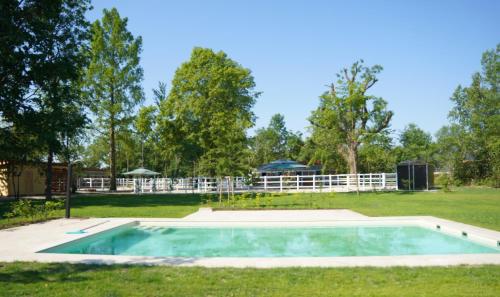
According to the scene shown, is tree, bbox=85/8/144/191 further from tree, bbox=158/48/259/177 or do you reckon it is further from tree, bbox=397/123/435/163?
tree, bbox=397/123/435/163

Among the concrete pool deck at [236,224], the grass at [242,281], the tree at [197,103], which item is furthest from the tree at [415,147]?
the grass at [242,281]

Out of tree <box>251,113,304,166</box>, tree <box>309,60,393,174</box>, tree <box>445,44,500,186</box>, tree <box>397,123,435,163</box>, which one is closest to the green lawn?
tree <box>309,60,393,174</box>

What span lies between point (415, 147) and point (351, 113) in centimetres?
3908

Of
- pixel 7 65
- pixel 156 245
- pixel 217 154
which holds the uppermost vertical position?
pixel 7 65

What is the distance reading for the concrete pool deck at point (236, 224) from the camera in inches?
241

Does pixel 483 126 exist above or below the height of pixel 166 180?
above

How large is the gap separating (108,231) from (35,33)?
11.1 m

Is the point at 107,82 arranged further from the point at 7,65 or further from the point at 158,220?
the point at 158,220

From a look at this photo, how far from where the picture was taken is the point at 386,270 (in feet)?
18.2

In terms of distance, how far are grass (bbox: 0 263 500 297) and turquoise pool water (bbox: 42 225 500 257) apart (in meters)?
2.41

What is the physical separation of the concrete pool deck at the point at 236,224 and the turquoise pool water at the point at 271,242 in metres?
0.32

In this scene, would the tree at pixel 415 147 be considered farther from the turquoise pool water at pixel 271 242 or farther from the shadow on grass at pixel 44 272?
the shadow on grass at pixel 44 272

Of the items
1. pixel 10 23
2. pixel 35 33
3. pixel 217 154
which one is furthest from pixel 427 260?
pixel 35 33

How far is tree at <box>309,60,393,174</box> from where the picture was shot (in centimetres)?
2650
